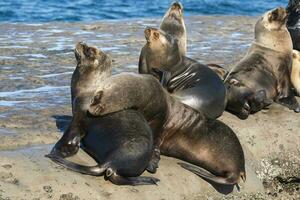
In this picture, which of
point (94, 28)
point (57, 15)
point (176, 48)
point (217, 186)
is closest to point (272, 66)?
point (176, 48)

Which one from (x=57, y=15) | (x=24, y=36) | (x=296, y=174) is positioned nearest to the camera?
→ (x=296, y=174)

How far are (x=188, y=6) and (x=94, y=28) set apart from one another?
11.2 metres

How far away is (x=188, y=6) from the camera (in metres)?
24.8

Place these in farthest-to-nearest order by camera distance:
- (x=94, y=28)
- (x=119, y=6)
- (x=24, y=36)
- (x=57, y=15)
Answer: (x=119, y=6)
(x=57, y=15)
(x=94, y=28)
(x=24, y=36)

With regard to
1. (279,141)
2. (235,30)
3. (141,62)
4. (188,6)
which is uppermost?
(141,62)

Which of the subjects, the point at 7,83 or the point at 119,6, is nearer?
the point at 7,83

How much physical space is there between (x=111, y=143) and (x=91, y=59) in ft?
4.02

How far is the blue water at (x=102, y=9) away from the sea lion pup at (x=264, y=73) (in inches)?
437

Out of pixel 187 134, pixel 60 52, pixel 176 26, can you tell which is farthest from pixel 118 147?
pixel 60 52

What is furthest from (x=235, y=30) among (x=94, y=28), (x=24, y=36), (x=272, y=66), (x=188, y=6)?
(x=188, y=6)

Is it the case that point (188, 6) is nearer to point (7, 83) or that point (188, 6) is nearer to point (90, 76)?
point (7, 83)

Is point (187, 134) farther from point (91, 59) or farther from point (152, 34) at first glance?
point (152, 34)

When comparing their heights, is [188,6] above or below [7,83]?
below

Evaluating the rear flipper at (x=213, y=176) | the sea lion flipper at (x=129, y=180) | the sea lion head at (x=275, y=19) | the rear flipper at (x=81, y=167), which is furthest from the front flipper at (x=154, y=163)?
the sea lion head at (x=275, y=19)
